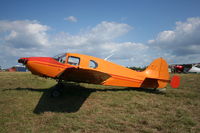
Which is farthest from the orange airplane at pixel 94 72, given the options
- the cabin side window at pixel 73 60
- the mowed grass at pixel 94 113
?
the mowed grass at pixel 94 113

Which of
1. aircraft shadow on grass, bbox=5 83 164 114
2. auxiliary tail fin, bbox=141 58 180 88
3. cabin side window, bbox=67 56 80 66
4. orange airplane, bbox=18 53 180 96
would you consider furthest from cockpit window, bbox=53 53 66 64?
auxiliary tail fin, bbox=141 58 180 88

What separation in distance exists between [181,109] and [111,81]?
3725 mm

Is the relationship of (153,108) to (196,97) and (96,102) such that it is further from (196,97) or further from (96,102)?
(196,97)

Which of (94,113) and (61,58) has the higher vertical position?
(61,58)

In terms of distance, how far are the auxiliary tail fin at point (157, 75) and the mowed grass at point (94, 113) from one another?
4.82 feet

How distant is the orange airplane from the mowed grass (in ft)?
3.22

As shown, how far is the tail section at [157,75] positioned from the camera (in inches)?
351

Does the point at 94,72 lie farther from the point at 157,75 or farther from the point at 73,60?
the point at 157,75

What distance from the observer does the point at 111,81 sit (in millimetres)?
8203

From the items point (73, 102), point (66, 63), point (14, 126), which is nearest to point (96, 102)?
point (73, 102)

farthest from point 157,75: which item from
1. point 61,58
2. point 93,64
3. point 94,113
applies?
point 61,58

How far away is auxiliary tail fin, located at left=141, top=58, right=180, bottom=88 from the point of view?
351 inches

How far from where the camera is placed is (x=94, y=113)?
17.6 feet

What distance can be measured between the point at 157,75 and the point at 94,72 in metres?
5.25
